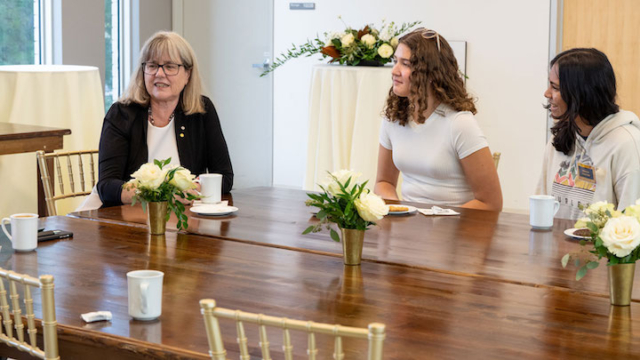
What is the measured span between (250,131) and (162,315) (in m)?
5.87

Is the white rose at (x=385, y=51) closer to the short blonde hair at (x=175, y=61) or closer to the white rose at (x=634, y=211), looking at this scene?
the short blonde hair at (x=175, y=61)

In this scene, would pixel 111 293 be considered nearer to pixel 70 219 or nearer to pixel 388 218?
pixel 70 219

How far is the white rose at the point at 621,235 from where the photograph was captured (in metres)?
1.71

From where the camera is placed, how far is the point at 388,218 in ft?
8.95

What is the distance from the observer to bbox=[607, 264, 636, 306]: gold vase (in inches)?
69.3

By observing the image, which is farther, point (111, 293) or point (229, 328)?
point (111, 293)

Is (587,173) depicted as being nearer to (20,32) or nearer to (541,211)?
(541,211)

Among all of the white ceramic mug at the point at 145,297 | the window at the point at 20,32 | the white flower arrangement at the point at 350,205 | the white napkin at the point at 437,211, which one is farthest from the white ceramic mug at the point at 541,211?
the window at the point at 20,32

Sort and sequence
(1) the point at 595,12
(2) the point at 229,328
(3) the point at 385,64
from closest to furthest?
(2) the point at 229,328 → (3) the point at 385,64 → (1) the point at 595,12

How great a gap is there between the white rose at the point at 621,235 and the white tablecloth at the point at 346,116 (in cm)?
296

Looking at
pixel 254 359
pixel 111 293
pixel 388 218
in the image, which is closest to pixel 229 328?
pixel 254 359

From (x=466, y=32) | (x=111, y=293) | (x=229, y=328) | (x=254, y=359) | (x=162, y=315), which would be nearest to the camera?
(x=254, y=359)

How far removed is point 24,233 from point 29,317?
26.9 inches

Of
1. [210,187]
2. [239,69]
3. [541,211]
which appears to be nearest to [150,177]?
[210,187]
